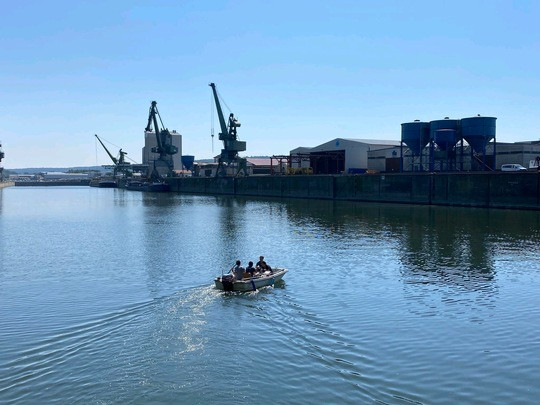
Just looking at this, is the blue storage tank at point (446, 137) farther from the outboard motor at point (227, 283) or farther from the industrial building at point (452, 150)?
the outboard motor at point (227, 283)

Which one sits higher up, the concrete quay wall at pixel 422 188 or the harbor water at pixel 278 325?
the concrete quay wall at pixel 422 188

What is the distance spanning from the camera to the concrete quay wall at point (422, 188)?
73812 millimetres

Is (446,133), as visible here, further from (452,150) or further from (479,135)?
(479,135)

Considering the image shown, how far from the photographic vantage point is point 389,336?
68.9 feet

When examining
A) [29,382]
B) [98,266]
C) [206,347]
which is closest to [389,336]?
[206,347]

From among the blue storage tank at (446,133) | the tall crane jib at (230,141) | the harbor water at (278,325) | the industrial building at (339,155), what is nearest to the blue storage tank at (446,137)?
the blue storage tank at (446,133)

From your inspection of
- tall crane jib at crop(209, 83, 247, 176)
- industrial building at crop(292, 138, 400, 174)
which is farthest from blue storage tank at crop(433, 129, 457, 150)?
tall crane jib at crop(209, 83, 247, 176)

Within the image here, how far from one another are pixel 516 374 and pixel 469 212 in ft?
196

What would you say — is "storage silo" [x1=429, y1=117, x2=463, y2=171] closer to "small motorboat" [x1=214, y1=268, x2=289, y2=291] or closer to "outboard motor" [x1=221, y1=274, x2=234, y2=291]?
"small motorboat" [x1=214, y1=268, x2=289, y2=291]

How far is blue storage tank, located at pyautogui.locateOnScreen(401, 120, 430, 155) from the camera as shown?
10019cm

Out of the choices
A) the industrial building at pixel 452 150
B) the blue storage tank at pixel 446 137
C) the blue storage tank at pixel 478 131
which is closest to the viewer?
the blue storage tank at pixel 478 131

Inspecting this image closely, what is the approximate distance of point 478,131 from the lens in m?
90.3

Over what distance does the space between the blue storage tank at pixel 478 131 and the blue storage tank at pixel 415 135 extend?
28.9 feet

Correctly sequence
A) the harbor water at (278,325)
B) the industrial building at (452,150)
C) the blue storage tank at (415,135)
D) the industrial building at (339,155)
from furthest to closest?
the industrial building at (339,155) → the blue storage tank at (415,135) → the industrial building at (452,150) → the harbor water at (278,325)
